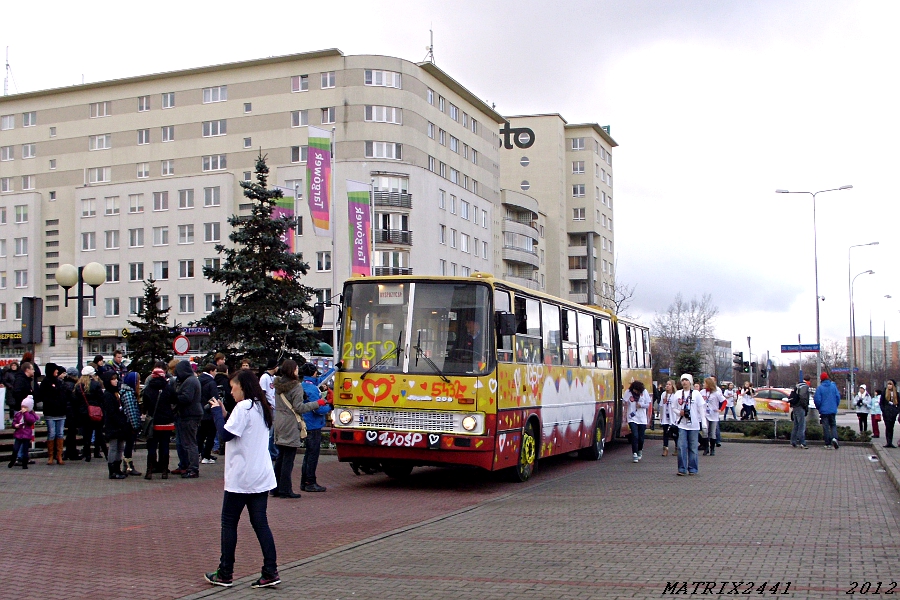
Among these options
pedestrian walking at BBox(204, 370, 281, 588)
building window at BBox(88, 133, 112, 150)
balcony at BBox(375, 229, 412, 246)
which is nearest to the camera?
pedestrian walking at BBox(204, 370, 281, 588)

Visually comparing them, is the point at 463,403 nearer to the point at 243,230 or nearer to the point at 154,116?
the point at 243,230

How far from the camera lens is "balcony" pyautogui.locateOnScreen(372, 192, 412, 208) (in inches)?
2596

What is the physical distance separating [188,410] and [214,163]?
2267 inches

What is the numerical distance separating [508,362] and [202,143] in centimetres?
6024

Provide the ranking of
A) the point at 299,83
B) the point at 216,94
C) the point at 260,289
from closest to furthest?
the point at 260,289 < the point at 299,83 < the point at 216,94

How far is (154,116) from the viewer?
72.0m

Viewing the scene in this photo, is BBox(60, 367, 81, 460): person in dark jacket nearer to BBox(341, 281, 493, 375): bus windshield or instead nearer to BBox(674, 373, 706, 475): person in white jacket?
BBox(341, 281, 493, 375): bus windshield

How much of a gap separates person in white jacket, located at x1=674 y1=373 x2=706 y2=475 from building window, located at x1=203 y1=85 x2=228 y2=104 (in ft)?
193

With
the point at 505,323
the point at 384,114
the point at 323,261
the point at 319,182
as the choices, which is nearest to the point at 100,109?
the point at 323,261

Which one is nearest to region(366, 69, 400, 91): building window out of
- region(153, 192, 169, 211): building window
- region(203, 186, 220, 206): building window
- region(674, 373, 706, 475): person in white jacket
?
A: region(203, 186, 220, 206): building window

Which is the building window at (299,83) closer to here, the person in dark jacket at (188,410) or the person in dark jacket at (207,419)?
the person in dark jacket at (207,419)

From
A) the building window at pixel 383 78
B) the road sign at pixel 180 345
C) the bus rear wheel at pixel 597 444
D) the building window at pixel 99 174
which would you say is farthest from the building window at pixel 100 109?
the bus rear wheel at pixel 597 444

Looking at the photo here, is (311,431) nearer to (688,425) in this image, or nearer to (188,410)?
(188,410)

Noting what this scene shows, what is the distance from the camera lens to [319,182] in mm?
37219
